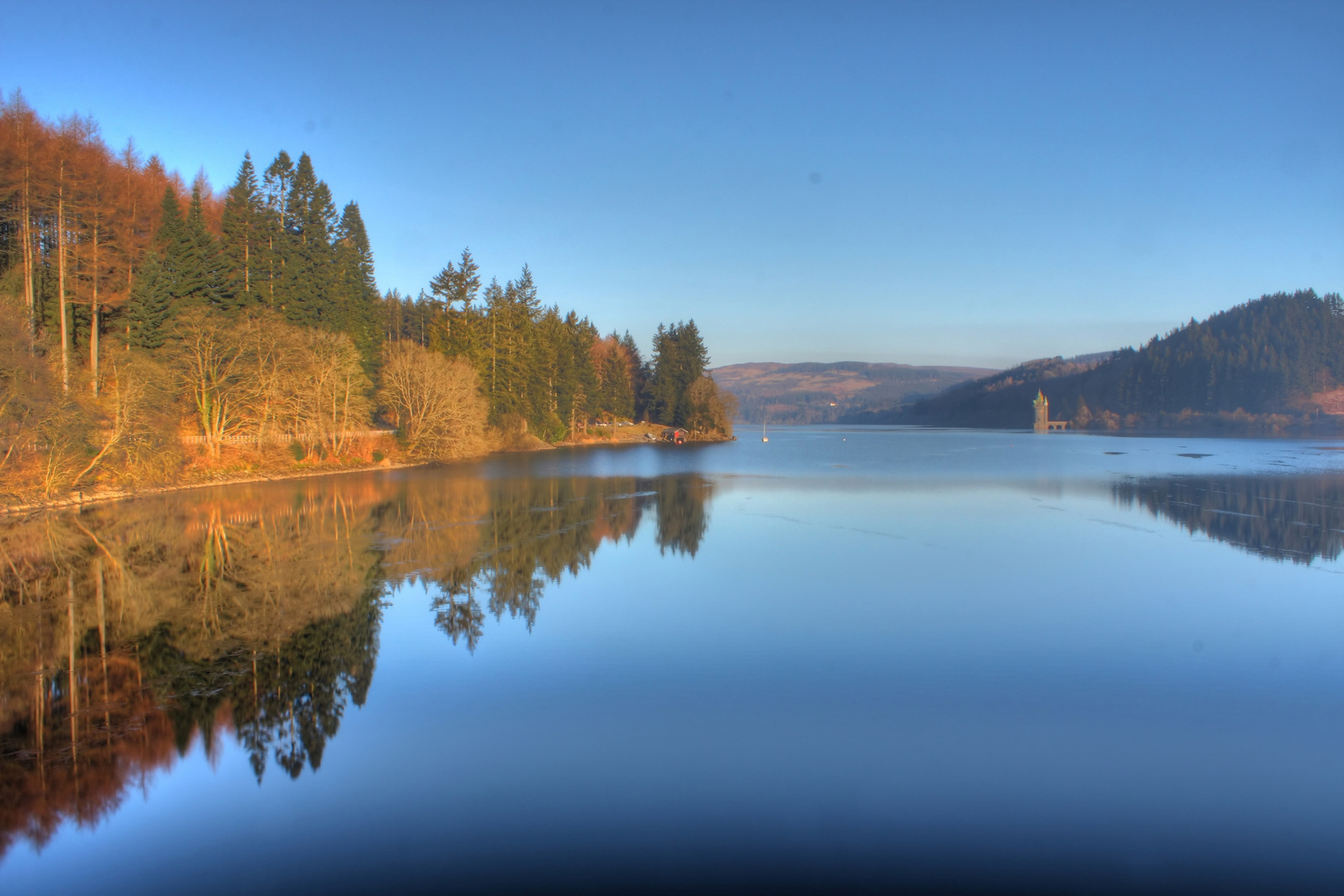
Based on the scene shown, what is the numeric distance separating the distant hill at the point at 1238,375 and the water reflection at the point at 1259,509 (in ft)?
344

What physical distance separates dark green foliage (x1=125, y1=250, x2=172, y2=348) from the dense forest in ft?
0.24

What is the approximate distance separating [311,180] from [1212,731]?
52.2m

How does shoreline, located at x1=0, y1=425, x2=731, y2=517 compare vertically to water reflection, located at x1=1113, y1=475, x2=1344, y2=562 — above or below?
above

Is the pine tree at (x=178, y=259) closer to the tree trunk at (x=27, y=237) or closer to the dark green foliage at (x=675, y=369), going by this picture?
the tree trunk at (x=27, y=237)

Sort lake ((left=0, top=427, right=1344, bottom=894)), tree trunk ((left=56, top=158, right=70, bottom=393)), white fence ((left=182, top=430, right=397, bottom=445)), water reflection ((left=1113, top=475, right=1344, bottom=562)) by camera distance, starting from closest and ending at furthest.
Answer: lake ((left=0, top=427, right=1344, bottom=894)) < water reflection ((left=1113, top=475, right=1344, bottom=562)) < tree trunk ((left=56, top=158, right=70, bottom=393)) < white fence ((left=182, top=430, right=397, bottom=445))

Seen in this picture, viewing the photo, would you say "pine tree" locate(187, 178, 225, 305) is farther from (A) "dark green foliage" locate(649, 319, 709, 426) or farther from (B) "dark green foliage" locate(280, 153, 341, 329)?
(A) "dark green foliage" locate(649, 319, 709, 426)

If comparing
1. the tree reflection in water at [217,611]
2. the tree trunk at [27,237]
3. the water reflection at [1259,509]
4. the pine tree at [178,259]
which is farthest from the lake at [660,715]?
the pine tree at [178,259]

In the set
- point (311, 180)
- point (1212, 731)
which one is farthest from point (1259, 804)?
point (311, 180)

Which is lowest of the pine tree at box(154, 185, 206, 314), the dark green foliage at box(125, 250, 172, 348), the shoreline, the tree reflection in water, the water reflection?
the water reflection

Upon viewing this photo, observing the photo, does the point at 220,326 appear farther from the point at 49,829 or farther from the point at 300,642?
the point at 49,829

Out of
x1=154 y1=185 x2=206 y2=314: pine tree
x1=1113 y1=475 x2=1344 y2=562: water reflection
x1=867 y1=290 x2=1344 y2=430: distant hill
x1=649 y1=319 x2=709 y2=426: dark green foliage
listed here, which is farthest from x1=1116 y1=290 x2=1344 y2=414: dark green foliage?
x1=154 y1=185 x2=206 y2=314: pine tree

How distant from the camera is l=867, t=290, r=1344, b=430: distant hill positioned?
128 m

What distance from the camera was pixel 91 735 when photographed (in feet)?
22.7

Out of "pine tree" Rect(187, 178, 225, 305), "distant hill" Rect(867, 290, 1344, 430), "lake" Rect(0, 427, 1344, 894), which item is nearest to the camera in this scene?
"lake" Rect(0, 427, 1344, 894)
